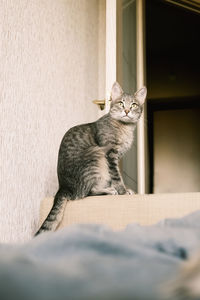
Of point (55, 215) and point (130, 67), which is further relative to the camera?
point (130, 67)

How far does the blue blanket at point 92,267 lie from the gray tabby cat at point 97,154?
891mm

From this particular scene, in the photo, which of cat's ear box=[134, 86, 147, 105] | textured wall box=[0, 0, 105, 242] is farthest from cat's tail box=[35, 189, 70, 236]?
cat's ear box=[134, 86, 147, 105]

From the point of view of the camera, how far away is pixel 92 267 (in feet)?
1.22

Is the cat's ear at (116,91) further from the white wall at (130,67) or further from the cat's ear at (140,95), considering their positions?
the white wall at (130,67)

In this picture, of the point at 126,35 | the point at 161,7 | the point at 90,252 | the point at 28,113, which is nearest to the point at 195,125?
the point at 161,7

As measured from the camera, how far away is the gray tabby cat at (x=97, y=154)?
1.53 m

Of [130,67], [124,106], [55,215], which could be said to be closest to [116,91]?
[124,106]

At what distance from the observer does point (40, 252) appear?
47cm

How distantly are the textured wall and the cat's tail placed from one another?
0.17 metres

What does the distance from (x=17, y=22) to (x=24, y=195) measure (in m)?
0.69

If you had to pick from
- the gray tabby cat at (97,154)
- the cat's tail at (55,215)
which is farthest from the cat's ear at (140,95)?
the cat's tail at (55,215)

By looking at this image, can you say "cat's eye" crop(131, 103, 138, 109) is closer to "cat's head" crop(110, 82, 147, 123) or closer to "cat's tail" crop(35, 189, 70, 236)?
"cat's head" crop(110, 82, 147, 123)

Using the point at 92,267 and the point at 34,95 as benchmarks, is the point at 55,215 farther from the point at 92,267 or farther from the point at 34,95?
the point at 92,267

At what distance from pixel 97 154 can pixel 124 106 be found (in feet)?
1.12
